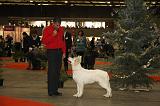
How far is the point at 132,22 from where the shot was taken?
11.0m

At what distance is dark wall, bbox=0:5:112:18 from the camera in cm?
4188

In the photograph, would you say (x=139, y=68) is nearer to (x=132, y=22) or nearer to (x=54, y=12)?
(x=132, y=22)

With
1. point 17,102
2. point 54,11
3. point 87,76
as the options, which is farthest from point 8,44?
point 17,102

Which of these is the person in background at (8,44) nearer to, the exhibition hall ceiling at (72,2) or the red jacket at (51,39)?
the exhibition hall ceiling at (72,2)

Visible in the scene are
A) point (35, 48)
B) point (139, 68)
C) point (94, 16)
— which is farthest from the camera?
point (94, 16)

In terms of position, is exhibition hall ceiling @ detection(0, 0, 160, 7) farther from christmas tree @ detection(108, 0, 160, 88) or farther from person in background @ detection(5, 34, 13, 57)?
christmas tree @ detection(108, 0, 160, 88)

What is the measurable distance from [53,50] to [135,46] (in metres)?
2.35

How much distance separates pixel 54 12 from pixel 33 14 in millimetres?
2117

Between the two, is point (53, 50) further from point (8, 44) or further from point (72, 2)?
point (72, 2)

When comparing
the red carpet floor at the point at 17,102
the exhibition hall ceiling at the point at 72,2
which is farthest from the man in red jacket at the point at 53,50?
the exhibition hall ceiling at the point at 72,2

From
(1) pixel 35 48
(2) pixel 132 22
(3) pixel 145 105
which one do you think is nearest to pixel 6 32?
(1) pixel 35 48

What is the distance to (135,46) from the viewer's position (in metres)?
10.9

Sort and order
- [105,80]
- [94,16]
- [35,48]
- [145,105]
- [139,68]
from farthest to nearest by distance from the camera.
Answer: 1. [94,16]
2. [35,48]
3. [139,68]
4. [105,80]
5. [145,105]

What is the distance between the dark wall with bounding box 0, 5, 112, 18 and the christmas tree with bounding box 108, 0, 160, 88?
101 ft
